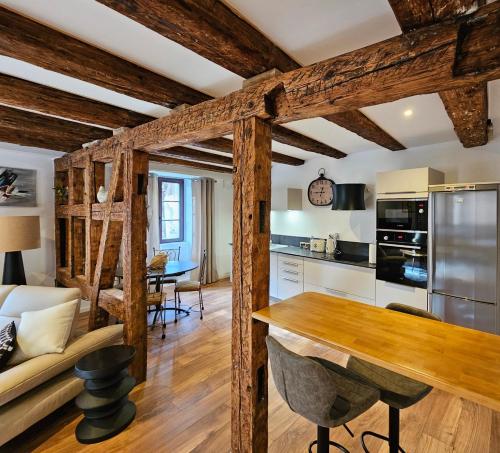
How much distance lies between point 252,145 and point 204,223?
4.15 meters

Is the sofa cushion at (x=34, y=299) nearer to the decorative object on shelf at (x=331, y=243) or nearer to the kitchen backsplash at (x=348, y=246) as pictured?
the decorative object on shelf at (x=331, y=243)

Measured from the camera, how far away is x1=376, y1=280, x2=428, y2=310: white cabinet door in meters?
2.80

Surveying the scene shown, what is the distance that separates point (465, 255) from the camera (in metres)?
2.47

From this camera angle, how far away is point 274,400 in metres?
2.26

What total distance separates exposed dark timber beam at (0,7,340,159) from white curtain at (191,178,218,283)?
3.61 metres

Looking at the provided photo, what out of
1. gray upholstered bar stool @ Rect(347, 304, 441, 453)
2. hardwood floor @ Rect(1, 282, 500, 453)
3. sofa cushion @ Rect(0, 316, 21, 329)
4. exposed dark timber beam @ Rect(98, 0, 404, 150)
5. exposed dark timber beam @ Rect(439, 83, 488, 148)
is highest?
exposed dark timber beam @ Rect(98, 0, 404, 150)

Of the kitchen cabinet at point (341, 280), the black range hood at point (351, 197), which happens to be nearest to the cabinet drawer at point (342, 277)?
the kitchen cabinet at point (341, 280)

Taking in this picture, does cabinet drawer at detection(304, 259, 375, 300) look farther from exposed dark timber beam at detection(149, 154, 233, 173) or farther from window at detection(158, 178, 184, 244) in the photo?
window at detection(158, 178, 184, 244)

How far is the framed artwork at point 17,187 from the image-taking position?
3277mm

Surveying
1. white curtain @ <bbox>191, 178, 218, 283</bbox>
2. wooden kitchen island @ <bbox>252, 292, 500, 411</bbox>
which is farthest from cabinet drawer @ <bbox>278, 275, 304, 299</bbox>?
wooden kitchen island @ <bbox>252, 292, 500, 411</bbox>

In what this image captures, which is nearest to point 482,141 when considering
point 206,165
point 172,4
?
point 172,4

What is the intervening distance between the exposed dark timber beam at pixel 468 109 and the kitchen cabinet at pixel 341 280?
1710 millimetres

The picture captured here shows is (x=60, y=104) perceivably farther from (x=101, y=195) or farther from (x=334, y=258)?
(x=334, y=258)

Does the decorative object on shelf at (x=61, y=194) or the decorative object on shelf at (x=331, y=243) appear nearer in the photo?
the decorative object on shelf at (x=61, y=194)
